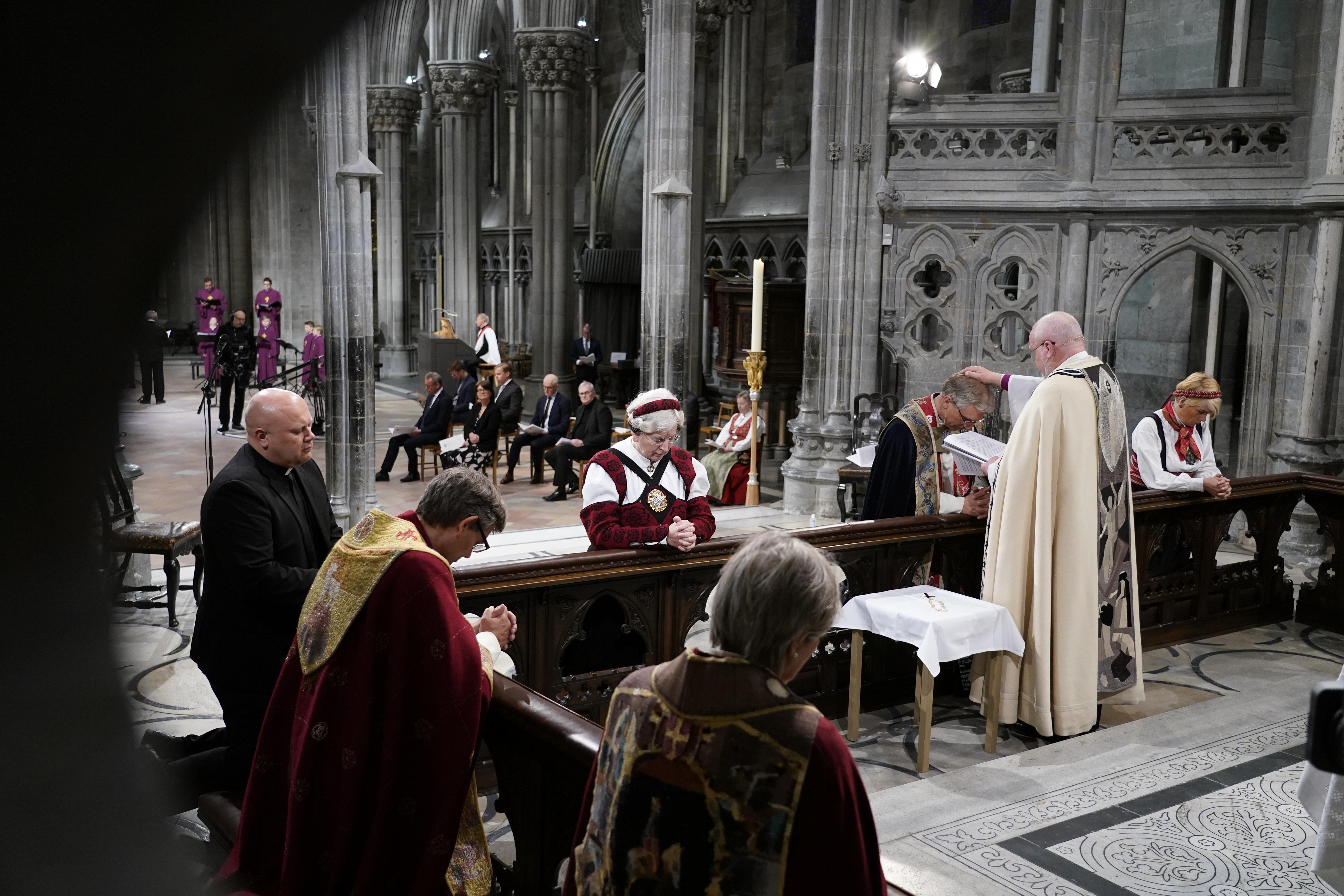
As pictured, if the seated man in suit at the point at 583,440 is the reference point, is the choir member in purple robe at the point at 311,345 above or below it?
above

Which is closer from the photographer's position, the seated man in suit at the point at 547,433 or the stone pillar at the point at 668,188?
the stone pillar at the point at 668,188

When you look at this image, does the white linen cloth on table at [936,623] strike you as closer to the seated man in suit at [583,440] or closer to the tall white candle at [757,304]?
the tall white candle at [757,304]

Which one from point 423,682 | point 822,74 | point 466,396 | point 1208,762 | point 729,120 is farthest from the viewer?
point 729,120

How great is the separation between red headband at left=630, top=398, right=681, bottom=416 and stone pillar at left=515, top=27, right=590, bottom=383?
13.3 metres

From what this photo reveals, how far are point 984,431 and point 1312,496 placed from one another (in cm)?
252

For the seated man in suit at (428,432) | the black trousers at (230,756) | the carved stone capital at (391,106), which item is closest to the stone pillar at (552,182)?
the carved stone capital at (391,106)

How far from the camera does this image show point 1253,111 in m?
8.93

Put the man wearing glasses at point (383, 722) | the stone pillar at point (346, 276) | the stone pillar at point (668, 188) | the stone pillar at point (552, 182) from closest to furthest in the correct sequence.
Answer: the man wearing glasses at point (383, 722), the stone pillar at point (346, 276), the stone pillar at point (668, 188), the stone pillar at point (552, 182)

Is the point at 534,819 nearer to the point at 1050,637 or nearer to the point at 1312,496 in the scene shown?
the point at 1050,637

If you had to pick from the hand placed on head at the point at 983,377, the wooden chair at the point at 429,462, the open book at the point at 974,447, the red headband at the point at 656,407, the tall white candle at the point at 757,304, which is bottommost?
the wooden chair at the point at 429,462

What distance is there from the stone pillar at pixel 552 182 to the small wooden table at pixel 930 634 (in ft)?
43.1

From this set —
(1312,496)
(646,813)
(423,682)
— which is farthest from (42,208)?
(1312,496)

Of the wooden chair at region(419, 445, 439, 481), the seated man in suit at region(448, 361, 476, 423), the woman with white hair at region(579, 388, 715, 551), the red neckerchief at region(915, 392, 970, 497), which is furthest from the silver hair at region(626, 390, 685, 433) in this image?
the seated man in suit at region(448, 361, 476, 423)

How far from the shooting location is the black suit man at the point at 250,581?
314 cm
